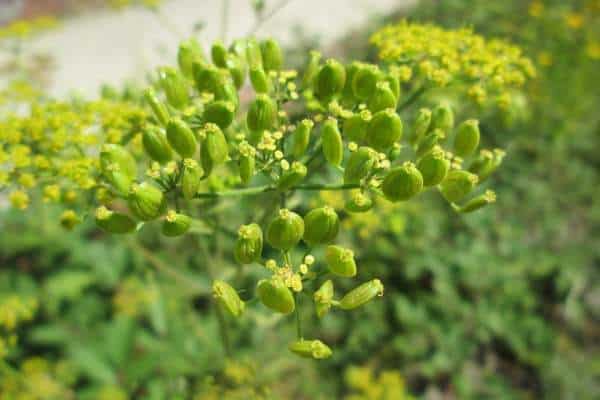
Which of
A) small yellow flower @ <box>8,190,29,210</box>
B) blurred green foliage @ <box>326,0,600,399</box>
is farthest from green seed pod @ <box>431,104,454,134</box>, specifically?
blurred green foliage @ <box>326,0,600,399</box>

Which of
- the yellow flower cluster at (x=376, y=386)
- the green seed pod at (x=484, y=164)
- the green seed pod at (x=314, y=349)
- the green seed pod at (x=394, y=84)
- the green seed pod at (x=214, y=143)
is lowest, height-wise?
the yellow flower cluster at (x=376, y=386)

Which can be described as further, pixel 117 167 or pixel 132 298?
pixel 132 298

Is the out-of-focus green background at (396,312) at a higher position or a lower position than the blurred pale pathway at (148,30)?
lower

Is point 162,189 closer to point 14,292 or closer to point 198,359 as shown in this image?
point 198,359

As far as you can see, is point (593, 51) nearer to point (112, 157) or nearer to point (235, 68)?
point (235, 68)

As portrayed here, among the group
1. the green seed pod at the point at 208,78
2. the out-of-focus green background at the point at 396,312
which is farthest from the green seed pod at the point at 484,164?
the out-of-focus green background at the point at 396,312

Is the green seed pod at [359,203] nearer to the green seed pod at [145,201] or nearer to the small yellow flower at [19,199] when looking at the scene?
the green seed pod at [145,201]

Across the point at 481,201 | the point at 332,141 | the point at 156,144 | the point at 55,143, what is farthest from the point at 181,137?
the point at 481,201
